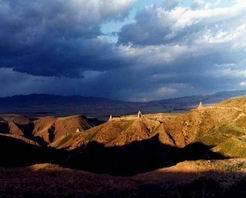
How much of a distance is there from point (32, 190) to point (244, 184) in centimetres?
2661

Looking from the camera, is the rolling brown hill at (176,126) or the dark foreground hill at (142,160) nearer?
the dark foreground hill at (142,160)

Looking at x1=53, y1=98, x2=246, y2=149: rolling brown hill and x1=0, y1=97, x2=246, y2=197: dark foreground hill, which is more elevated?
x1=53, y1=98, x2=246, y2=149: rolling brown hill

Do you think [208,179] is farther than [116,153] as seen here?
No

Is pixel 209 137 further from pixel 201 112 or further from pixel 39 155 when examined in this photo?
pixel 39 155

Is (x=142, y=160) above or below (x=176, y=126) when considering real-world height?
below

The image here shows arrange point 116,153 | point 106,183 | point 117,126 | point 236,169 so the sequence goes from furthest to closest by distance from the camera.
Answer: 1. point 117,126
2. point 116,153
3. point 236,169
4. point 106,183

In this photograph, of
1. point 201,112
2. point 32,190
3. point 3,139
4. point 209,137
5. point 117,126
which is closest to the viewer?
point 32,190

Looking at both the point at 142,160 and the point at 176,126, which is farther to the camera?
the point at 176,126

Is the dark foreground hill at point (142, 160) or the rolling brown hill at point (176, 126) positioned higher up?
the rolling brown hill at point (176, 126)

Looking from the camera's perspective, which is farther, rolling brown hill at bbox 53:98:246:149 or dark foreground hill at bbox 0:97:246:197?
rolling brown hill at bbox 53:98:246:149

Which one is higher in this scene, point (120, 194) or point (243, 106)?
point (243, 106)

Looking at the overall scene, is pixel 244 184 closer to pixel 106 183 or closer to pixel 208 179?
pixel 208 179

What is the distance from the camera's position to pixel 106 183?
63719mm

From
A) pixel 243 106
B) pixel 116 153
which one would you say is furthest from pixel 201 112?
pixel 116 153
